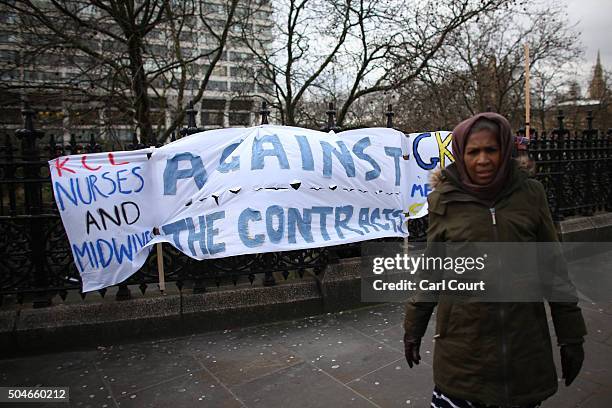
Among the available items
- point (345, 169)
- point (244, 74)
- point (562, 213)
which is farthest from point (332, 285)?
point (244, 74)

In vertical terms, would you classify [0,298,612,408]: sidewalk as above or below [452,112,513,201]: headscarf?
below

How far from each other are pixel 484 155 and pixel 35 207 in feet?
13.3

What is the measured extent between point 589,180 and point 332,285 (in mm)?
5641

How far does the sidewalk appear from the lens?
10.6ft

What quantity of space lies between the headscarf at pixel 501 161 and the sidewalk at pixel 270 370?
1855 mm

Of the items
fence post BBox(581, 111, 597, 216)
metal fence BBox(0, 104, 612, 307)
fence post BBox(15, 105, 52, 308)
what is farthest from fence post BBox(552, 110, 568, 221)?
fence post BBox(15, 105, 52, 308)

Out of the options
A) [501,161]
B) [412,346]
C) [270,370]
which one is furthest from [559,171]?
[412,346]

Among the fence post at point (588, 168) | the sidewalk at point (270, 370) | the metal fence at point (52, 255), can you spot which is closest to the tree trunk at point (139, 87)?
the metal fence at point (52, 255)

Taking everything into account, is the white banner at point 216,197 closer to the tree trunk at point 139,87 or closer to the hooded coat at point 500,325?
the hooded coat at point 500,325

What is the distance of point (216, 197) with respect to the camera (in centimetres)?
438

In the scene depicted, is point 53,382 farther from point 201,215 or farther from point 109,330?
point 201,215

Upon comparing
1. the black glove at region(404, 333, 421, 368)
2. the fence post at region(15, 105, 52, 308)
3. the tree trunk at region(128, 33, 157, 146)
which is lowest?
the black glove at region(404, 333, 421, 368)

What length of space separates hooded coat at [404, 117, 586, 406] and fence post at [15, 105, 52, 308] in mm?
3802

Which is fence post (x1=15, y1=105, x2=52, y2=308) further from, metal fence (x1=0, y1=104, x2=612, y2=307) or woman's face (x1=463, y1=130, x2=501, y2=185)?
woman's face (x1=463, y1=130, x2=501, y2=185)
